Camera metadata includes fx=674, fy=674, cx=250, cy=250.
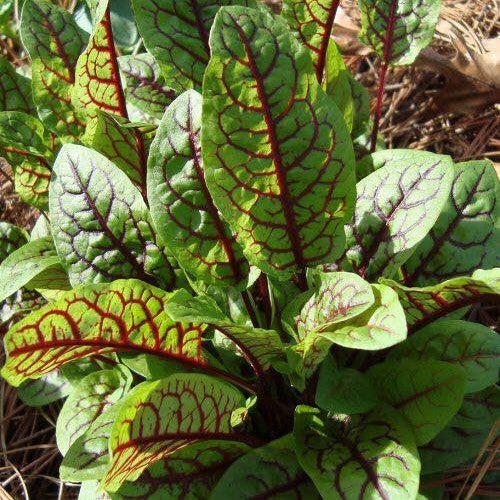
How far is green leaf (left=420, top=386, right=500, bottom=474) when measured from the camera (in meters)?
1.34

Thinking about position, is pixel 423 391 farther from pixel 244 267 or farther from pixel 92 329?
pixel 92 329

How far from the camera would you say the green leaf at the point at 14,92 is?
1.74 metres

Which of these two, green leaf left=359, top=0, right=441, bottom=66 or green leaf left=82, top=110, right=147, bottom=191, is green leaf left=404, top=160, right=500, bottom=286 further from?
green leaf left=82, top=110, right=147, bottom=191

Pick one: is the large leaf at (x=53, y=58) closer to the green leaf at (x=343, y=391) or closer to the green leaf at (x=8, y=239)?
the green leaf at (x=8, y=239)

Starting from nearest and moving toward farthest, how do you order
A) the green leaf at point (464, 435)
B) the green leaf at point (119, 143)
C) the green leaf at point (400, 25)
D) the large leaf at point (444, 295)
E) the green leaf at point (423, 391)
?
1. the large leaf at point (444, 295)
2. the green leaf at point (423, 391)
3. the green leaf at point (464, 435)
4. the green leaf at point (119, 143)
5. the green leaf at point (400, 25)

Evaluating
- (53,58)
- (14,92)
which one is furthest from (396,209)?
(14,92)

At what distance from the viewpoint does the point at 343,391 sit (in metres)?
1.29

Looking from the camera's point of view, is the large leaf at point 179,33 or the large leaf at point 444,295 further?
the large leaf at point 179,33

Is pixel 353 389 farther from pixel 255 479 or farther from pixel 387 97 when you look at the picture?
pixel 387 97

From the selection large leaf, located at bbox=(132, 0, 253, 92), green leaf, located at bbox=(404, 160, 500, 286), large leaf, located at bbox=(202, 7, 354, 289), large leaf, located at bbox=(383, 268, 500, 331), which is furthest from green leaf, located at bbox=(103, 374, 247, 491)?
large leaf, located at bbox=(132, 0, 253, 92)

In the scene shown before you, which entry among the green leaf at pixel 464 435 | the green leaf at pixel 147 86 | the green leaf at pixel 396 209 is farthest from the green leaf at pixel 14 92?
the green leaf at pixel 464 435

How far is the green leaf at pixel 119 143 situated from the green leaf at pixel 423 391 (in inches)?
27.3

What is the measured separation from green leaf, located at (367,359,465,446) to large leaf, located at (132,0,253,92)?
0.74m

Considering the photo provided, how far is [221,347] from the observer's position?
1.44 meters
